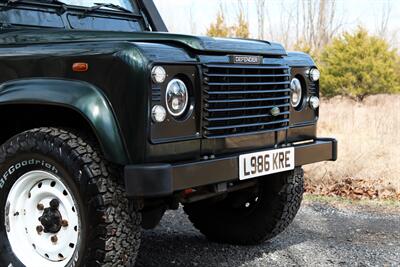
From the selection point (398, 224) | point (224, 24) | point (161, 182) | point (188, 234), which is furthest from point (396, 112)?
point (224, 24)

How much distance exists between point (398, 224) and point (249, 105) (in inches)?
94.9

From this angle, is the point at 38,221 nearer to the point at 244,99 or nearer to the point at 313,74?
the point at 244,99

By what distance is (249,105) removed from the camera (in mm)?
A: 3361

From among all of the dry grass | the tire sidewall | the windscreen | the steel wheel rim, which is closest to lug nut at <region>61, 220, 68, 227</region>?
the steel wheel rim

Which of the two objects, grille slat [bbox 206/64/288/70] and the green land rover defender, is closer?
the green land rover defender

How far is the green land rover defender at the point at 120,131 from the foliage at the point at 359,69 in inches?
760

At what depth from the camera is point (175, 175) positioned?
2.83m

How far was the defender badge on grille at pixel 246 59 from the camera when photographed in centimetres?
325

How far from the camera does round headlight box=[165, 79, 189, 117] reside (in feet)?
9.71

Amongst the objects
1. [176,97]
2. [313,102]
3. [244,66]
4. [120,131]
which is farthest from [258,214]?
[120,131]

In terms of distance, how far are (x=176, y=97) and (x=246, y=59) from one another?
54 cm

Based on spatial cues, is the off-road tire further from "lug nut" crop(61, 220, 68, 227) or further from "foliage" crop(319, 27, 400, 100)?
"foliage" crop(319, 27, 400, 100)

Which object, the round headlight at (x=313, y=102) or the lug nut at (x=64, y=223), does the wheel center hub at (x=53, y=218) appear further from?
the round headlight at (x=313, y=102)

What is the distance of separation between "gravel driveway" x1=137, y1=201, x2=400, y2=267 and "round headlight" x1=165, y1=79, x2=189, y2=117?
1393 mm
